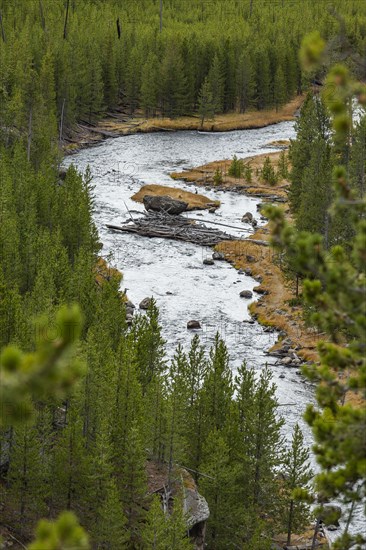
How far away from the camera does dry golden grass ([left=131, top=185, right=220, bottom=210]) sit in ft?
212

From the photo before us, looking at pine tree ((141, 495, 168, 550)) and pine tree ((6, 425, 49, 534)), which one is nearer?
pine tree ((141, 495, 168, 550))

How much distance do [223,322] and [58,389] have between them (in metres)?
35.4

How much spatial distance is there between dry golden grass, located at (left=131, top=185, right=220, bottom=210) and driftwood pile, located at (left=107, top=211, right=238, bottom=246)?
4396 mm

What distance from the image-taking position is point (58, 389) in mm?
6316

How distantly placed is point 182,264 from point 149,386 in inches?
933

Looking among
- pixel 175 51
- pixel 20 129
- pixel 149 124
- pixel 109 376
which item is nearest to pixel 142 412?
pixel 109 376

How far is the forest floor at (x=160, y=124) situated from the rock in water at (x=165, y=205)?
26350 millimetres

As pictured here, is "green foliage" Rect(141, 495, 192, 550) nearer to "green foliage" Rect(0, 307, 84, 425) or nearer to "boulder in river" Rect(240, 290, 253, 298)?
"green foliage" Rect(0, 307, 84, 425)

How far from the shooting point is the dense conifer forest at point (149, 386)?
959 cm

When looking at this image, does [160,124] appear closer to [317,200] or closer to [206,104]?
[206,104]

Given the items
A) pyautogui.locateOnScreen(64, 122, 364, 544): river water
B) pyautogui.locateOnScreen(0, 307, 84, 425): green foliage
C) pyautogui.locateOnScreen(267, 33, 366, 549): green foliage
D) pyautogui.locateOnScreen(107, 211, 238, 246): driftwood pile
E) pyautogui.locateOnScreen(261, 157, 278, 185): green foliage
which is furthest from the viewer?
pyautogui.locateOnScreen(261, 157, 278, 185): green foliage

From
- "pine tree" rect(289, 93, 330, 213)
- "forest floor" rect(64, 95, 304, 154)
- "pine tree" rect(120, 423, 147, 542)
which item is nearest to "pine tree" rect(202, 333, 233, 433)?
"pine tree" rect(120, 423, 147, 542)

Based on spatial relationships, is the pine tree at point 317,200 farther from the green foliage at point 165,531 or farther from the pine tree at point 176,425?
the green foliage at point 165,531

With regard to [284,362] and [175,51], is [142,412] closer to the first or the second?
[284,362]
